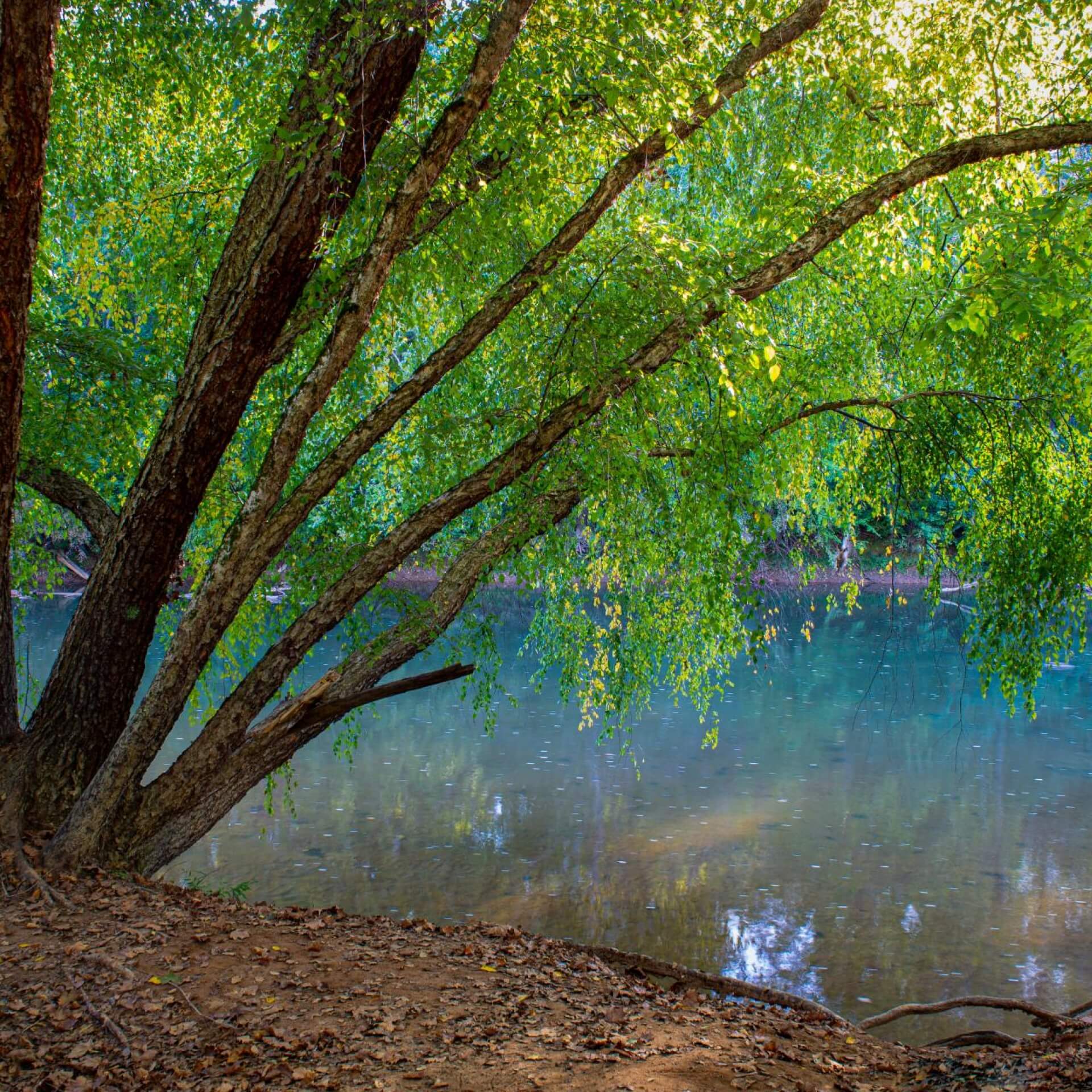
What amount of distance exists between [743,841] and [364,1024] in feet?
21.9

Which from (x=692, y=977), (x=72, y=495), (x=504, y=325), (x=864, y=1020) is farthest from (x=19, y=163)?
(x=864, y=1020)

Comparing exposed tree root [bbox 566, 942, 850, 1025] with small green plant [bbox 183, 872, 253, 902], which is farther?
small green plant [bbox 183, 872, 253, 902]

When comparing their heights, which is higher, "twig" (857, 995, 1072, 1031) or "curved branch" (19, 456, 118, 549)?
"curved branch" (19, 456, 118, 549)

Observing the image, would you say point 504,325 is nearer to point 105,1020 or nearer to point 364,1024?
point 364,1024

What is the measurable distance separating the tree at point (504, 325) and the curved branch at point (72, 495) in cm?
2

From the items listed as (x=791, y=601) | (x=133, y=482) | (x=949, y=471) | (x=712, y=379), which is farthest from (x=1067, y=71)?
(x=791, y=601)

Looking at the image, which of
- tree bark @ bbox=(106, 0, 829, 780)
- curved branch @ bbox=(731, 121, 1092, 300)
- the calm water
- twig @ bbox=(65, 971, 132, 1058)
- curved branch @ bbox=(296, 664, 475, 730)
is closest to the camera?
twig @ bbox=(65, 971, 132, 1058)

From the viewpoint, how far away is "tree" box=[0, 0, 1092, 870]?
5.27 m

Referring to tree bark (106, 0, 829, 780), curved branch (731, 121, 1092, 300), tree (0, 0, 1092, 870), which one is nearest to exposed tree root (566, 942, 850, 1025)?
tree (0, 0, 1092, 870)

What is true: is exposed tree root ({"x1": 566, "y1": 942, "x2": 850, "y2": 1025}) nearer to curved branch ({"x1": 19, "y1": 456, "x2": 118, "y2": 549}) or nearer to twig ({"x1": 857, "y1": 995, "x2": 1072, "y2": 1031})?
twig ({"x1": 857, "y1": 995, "x2": 1072, "y2": 1031})

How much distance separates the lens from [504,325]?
22.4 ft

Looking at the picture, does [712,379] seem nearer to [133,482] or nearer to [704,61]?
[704,61]

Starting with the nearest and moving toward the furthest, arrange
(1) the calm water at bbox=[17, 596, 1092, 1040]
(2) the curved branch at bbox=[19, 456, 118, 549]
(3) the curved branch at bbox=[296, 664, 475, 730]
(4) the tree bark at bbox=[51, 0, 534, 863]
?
(4) the tree bark at bbox=[51, 0, 534, 863] → (3) the curved branch at bbox=[296, 664, 475, 730] → (2) the curved branch at bbox=[19, 456, 118, 549] → (1) the calm water at bbox=[17, 596, 1092, 1040]

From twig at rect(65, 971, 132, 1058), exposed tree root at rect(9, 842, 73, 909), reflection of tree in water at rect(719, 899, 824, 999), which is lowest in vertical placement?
twig at rect(65, 971, 132, 1058)
